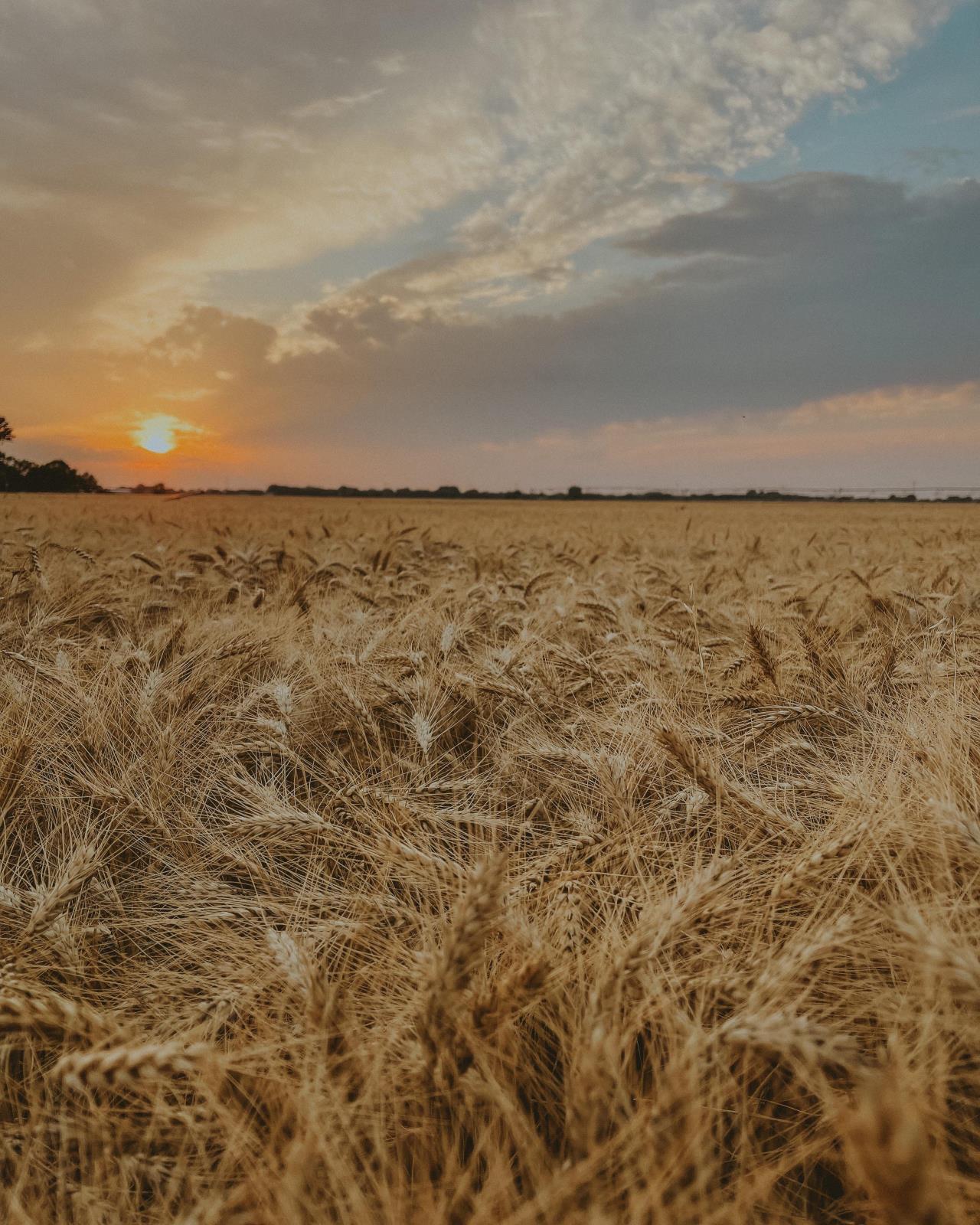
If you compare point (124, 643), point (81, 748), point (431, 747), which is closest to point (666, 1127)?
point (431, 747)

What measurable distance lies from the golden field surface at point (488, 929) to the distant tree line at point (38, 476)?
47.3 meters

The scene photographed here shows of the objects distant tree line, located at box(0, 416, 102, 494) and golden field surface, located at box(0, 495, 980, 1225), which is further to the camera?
distant tree line, located at box(0, 416, 102, 494)

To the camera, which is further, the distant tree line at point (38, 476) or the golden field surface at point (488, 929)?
the distant tree line at point (38, 476)

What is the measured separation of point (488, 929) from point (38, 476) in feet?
180

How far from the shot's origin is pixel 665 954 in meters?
1.00

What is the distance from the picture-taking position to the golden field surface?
718mm

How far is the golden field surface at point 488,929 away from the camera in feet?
2.35

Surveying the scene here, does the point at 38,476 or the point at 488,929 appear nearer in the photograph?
the point at 488,929

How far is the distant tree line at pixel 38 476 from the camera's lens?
4359 cm

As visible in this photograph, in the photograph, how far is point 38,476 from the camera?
4581cm

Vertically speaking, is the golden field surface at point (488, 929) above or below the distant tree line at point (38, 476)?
below

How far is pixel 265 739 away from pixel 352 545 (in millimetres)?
4775

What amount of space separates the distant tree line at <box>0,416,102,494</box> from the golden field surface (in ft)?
155

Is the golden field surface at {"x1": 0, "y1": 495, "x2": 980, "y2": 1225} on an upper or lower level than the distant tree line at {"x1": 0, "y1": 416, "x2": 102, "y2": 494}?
lower
